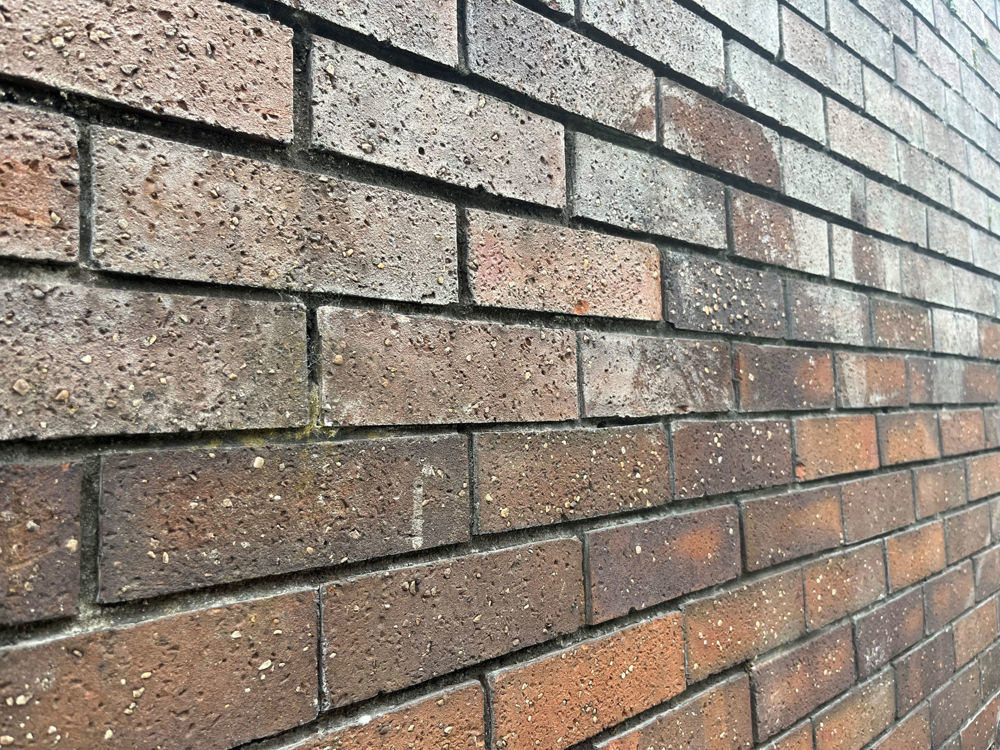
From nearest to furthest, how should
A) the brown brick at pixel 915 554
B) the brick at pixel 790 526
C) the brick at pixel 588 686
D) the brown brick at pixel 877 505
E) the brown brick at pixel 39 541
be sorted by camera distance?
the brown brick at pixel 39 541, the brick at pixel 588 686, the brick at pixel 790 526, the brown brick at pixel 877 505, the brown brick at pixel 915 554

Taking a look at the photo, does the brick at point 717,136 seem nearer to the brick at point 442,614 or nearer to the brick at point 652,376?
the brick at point 652,376

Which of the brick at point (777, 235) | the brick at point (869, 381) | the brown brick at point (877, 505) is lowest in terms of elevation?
the brown brick at point (877, 505)

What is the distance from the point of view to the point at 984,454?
8.71 feet

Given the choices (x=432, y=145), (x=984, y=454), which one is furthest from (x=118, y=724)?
(x=984, y=454)

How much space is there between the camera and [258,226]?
87 centimetres

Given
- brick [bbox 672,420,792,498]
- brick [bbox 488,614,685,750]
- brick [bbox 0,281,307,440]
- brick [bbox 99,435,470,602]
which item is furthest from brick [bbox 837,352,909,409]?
brick [bbox 0,281,307,440]

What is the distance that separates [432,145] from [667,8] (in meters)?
0.75

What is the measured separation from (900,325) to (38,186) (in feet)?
7.38

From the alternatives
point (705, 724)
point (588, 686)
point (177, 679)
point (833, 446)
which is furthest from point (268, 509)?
point (833, 446)

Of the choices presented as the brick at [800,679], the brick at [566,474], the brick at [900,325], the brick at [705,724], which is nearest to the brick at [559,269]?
the brick at [566,474]

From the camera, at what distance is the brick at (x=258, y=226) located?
0.77 m

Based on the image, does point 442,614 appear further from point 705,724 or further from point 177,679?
point 705,724

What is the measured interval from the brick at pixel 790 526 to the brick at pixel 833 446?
0.20 ft

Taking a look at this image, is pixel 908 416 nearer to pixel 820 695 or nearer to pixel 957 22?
pixel 820 695
